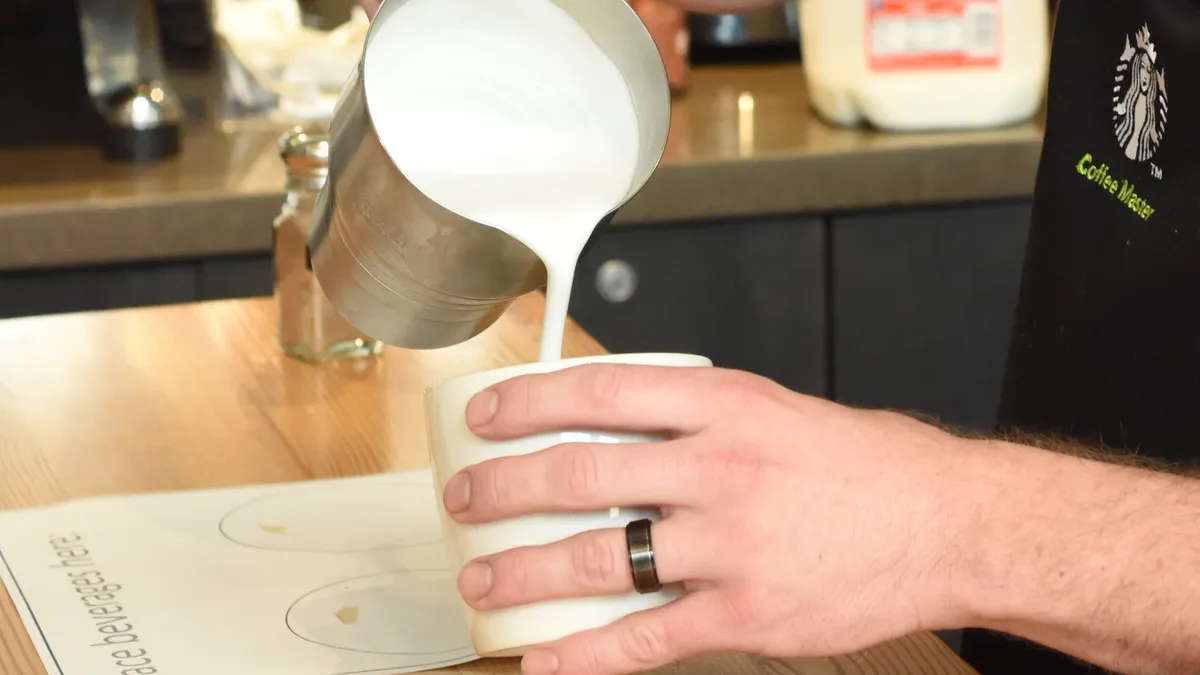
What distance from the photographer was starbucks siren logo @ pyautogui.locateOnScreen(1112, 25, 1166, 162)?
87 centimetres

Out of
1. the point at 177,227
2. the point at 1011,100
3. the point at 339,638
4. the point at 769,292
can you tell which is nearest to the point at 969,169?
the point at 1011,100

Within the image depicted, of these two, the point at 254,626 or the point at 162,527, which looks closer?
the point at 254,626

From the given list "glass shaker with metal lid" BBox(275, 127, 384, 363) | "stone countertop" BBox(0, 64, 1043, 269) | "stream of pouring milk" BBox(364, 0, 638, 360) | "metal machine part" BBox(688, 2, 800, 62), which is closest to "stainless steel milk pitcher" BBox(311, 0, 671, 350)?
"stream of pouring milk" BBox(364, 0, 638, 360)

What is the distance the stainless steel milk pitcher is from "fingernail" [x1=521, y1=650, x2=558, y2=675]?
187 mm

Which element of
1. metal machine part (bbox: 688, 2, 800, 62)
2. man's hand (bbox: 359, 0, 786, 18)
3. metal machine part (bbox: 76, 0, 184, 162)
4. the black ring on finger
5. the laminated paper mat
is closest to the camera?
the black ring on finger

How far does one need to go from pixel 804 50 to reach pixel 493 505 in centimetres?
138

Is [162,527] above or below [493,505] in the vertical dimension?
below

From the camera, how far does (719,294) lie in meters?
1.69

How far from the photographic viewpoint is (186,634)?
67 cm

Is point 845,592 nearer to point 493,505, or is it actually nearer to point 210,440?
point 493,505

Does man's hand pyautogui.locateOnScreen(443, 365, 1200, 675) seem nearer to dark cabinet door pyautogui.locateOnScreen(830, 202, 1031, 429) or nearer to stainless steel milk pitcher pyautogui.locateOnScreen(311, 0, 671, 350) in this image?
stainless steel milk pitcher pyautogui.locateOnScreen(311, 0, 671, 350)

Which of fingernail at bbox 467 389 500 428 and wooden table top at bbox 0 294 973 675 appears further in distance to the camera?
wooden table top at bbox 0 294 973 675

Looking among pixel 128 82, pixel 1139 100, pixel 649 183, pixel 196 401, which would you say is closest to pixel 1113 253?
pixel 1139 100

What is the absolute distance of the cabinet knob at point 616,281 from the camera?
165cm
